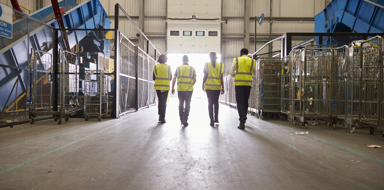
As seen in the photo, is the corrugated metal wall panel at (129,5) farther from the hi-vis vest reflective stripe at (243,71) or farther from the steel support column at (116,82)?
the hi-vis vest reflective stripe at (243,71)

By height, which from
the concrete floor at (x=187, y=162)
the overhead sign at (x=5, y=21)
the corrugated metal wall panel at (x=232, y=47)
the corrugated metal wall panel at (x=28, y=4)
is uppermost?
the corrugated metal wall panel at (x=28, y=4)

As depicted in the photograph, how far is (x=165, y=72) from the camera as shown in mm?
7082

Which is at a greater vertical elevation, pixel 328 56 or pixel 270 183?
pixel 328 56

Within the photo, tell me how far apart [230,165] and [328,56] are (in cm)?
534

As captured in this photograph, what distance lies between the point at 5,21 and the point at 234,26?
19.9 meters

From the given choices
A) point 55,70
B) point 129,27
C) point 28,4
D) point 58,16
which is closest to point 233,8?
point 129,27

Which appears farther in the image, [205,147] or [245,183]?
[205,147]

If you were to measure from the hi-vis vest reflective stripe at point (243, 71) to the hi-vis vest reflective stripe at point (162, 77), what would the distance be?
6.85ft

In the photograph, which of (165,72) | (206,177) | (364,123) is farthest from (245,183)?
(165,72)

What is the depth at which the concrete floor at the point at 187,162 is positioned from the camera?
2403 millimetres

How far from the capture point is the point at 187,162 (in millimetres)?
3074

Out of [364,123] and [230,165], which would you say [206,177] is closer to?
[230,165]

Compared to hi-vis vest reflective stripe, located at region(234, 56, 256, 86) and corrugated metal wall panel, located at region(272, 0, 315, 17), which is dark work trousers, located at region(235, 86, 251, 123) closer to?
hi-vis vest reflective stripe, located at region(234, 56, 256, 86)

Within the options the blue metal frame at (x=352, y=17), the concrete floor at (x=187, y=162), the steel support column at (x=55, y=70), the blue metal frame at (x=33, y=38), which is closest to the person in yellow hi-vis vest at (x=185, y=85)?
the concrete floor at (x=187, y=162)
